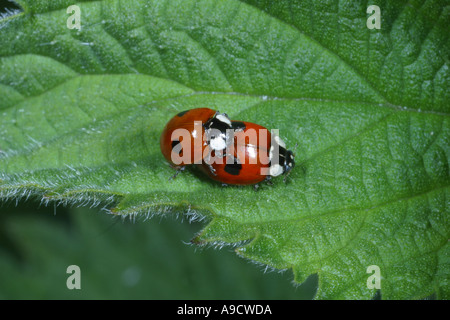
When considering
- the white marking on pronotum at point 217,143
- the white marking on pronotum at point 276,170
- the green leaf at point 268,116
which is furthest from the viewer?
the white marking on pronotum at point 217,143

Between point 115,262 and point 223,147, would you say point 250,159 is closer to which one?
point 223,147

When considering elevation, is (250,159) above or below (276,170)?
above

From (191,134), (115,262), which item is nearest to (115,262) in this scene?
(115,262)

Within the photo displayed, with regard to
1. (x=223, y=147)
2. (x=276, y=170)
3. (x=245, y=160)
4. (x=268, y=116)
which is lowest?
(x=276, y=170)

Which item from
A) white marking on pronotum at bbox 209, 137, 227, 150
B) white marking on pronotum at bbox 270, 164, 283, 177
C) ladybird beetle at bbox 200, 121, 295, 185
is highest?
white marking on pronotum at bbox 209, 137, 227, 150

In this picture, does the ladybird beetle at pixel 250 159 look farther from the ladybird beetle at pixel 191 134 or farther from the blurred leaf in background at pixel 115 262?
the blurred leaf in background at pixel 115 262

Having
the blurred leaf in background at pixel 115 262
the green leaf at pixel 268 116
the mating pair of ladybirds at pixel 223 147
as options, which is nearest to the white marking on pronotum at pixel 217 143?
the mating pair of ladybirds at pixel 223 147

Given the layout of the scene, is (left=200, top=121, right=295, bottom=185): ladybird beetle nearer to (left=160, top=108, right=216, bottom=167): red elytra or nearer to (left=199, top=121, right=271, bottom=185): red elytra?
(left=199, top=121, right=271, bottom=185): red elytra

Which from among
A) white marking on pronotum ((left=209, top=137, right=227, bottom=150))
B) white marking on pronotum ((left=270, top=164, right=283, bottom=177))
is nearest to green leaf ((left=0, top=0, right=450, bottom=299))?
white marking on pronotum ((left=270, top=164, right=283, bottom=177))
